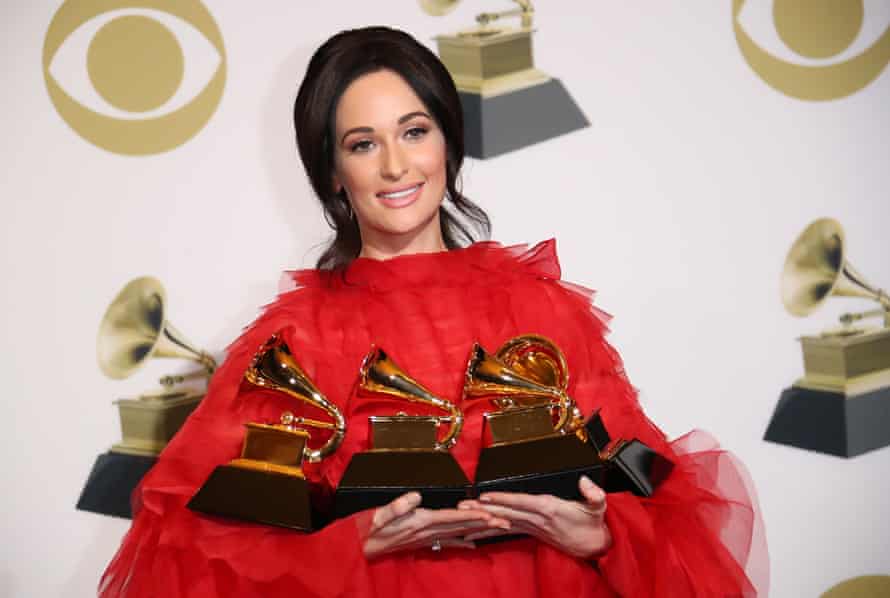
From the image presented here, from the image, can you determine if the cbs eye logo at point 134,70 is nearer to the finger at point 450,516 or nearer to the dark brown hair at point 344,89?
the dark brown hair at point 344,89

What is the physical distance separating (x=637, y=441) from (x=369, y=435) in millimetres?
455

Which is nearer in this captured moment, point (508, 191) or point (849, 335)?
point (508, 191)

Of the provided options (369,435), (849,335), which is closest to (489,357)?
(369,435)

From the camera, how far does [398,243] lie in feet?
6.46

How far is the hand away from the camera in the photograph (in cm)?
150

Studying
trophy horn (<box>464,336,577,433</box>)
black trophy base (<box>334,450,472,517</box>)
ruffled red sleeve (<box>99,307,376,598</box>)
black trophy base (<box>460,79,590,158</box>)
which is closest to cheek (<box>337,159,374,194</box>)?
ruffled red sleeve (<box>99,307,376,598</box>)

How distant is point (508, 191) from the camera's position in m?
2.48

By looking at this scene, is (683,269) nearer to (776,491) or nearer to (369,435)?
(776,491)

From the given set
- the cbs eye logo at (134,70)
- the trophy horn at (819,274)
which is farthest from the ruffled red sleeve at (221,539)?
the trophy horn at (819,274)

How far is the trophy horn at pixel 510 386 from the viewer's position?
1673 millimetres

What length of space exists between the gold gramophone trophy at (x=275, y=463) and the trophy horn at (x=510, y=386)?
24cm

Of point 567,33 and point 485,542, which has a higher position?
point 567,33

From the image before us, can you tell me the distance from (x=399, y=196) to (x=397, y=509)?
640mm

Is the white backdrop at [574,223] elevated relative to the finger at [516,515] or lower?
elevated
